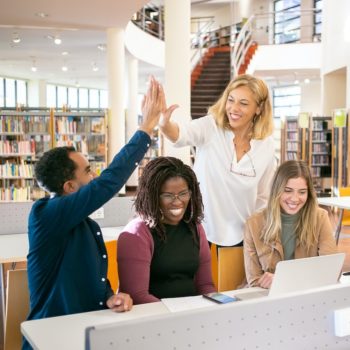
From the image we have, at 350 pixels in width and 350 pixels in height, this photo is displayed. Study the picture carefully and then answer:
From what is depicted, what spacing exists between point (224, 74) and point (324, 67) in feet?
8.49

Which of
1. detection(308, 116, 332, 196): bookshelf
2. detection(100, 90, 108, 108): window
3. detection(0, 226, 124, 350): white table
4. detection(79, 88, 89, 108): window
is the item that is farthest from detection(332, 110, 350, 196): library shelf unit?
detection(100, 90, 108, 108): window

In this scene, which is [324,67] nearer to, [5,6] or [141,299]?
[5,6]

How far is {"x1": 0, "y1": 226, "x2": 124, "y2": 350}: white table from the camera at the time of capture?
283 cm

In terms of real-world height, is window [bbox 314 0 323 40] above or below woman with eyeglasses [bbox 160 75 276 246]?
above

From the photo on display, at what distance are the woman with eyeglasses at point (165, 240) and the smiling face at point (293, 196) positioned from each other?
47cm

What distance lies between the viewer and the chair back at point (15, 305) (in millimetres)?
2301

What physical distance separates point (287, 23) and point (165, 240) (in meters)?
17.4

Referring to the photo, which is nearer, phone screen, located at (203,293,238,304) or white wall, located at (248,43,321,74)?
phone screen, located at (203,293,238,304)

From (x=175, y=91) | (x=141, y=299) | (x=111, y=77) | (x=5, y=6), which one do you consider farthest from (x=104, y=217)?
(x=111, y=77)

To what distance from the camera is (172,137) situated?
2.55m

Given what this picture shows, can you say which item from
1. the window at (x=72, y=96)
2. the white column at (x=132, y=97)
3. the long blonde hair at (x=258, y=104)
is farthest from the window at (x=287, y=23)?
the long blonde hair at (x=258, y=104)

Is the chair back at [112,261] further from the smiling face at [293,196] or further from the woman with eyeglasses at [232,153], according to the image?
the smiling face at [293,196]

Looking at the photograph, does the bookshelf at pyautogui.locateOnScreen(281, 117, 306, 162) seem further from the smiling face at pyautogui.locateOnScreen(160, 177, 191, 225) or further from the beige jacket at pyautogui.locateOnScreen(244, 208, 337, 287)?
the smiling face at pyautogui.locateOnScreen(160, 177, 191, 225)

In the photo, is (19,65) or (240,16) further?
(240,16)
